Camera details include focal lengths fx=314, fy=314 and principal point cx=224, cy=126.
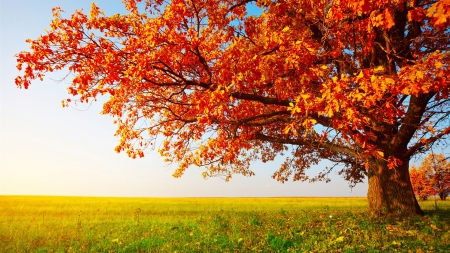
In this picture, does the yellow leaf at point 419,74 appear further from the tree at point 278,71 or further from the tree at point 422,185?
the tree at point 422,185

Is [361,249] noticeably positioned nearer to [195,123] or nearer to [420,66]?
[420,66]

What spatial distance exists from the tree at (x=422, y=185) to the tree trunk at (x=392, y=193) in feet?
123

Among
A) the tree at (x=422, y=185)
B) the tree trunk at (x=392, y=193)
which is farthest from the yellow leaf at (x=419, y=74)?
the tree at (x=422, y=185)

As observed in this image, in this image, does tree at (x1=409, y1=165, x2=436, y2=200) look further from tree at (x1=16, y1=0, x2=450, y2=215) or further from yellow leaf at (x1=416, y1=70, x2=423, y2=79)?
yellow leaf at (x1=416, y1=70, x2=423, y2=79)

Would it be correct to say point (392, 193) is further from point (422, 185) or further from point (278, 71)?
point (422, 185)

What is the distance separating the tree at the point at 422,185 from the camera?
4737cm

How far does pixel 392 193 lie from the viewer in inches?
618

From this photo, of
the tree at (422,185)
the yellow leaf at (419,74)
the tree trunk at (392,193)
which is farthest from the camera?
the tree at (422,185)

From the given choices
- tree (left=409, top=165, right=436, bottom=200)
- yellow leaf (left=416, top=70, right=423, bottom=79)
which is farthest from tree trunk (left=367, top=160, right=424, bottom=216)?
tree (left=409, top=165, right=436, bottom=200)

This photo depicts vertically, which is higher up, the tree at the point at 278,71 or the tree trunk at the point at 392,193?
the tree at the point at 278,71

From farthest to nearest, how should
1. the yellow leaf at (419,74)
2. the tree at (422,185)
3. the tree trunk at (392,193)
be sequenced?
the tree at (422,185)
the tree trunk at (392,193)
the yellow leaf at (419,74)

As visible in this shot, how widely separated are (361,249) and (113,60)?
34.4ft

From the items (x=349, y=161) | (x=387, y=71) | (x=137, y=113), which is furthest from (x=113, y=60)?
(x=349, y=161)

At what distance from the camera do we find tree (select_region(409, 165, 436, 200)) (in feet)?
155
